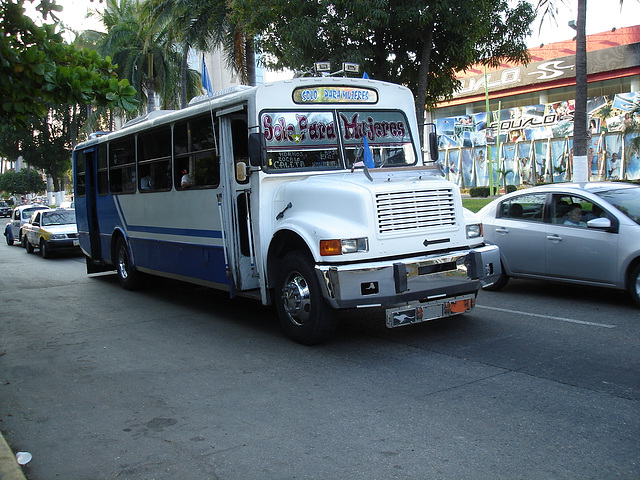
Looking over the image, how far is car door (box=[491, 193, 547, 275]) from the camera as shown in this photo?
921 centimetres

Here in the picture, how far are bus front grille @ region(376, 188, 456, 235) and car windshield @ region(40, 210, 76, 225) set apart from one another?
1720 centimetres

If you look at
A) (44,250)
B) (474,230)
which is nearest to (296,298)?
(474,230)

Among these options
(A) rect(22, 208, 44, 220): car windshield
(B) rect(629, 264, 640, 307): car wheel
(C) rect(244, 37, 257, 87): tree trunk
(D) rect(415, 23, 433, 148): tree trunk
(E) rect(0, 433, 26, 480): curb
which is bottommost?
(E) rect(0, 433, 26, 480): curb

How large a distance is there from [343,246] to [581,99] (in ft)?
38.7

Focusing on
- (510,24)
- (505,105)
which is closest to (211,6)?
(510,24)

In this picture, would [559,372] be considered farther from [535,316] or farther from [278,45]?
[278,45]

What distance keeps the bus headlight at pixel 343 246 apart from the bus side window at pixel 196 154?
237 cm

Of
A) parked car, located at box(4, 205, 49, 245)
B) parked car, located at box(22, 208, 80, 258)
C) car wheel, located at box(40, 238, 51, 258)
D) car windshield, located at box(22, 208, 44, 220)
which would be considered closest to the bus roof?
parked car, located at box(22, 208, 80, 258)

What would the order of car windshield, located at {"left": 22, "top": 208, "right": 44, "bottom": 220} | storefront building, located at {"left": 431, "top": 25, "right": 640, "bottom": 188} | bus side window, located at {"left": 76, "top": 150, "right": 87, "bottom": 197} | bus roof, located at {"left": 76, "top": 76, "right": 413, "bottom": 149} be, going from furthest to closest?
storefront building, located at {"left": 431, "top": 25, "right": 640, "bottom": 188}
car windshield, located at {"left": 22, "top": 208, "right": 44, "bottom": 220}
bus side window, located at {"left": 76, "top": 150, "right": 87, "bottom": 197}
bus roof, located at {"left": 76, "top": 76, "right": 413, "bottom": 149}

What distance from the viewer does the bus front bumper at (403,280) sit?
632 cm

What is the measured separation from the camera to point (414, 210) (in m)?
6.73

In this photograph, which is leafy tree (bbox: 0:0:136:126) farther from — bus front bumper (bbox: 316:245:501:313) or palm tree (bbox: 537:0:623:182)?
palm tree (bbox: 537:0:623:182)

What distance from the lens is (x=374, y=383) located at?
226 inches

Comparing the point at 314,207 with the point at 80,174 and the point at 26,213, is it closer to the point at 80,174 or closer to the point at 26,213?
the point at 80,174
